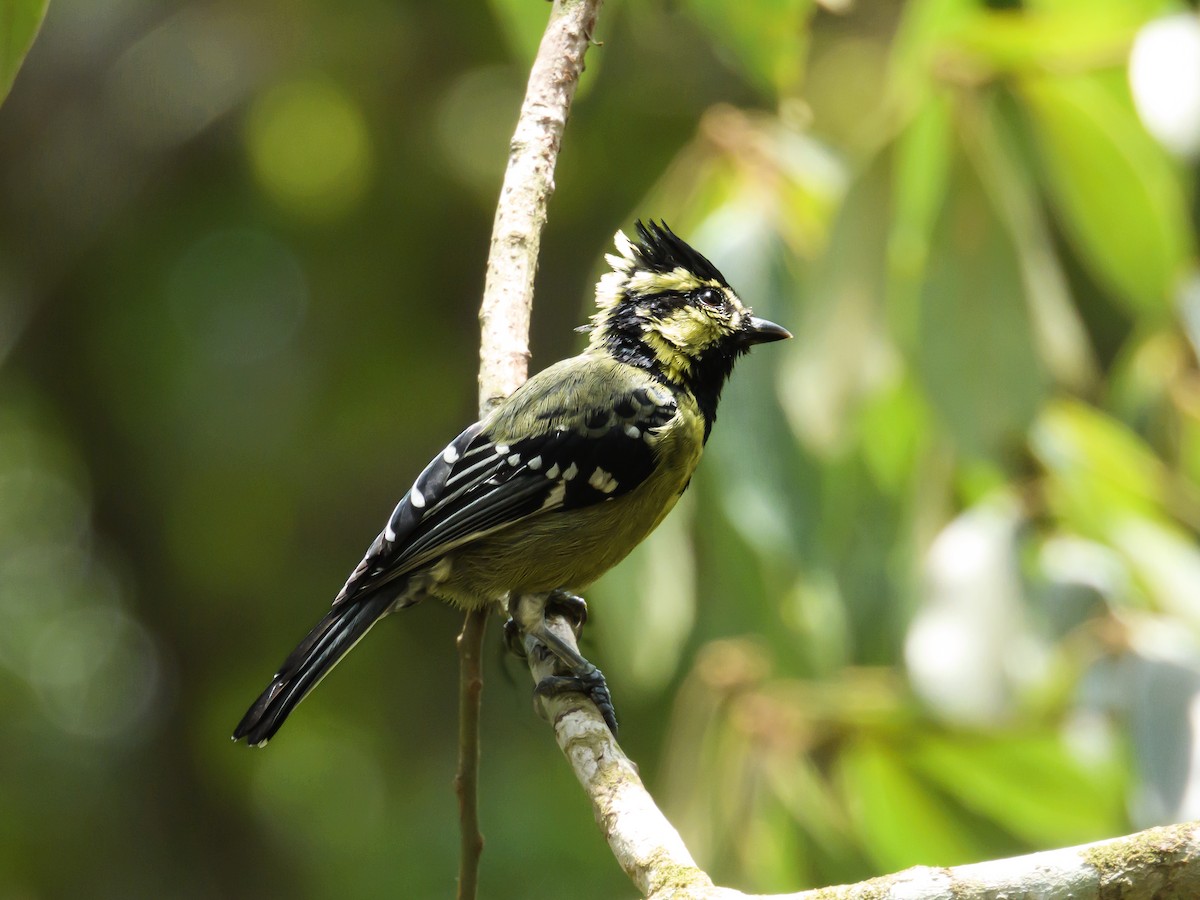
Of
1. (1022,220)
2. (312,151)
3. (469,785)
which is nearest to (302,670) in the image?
(469,785)

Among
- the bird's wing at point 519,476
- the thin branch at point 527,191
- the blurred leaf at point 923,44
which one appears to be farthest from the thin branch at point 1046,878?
the blurred leaf at point 923,44

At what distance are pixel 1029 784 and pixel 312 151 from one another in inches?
210

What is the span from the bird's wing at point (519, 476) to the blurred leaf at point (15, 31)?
1246 mm

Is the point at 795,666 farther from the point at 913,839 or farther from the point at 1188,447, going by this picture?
the point at 1188,447

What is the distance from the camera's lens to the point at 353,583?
9.64 feet

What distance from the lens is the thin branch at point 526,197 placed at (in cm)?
289

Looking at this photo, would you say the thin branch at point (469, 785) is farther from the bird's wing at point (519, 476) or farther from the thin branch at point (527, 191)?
the thin branch at point (527, 191)

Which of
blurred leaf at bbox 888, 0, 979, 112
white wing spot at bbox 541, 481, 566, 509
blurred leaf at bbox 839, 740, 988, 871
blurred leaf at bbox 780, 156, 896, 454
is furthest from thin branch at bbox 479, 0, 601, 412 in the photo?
blurred leaf at bbox 839, 740, 988, 871

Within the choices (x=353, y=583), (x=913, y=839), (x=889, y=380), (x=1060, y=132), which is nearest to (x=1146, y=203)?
(x=1060, y=132)

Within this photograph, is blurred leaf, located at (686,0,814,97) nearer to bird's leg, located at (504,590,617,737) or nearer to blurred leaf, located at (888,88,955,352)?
blurred leaf, located at (888,88,955,352)

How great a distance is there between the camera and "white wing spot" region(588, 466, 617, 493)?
313cm

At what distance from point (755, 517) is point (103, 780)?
19.4ft

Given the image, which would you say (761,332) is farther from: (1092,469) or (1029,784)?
(1029,784)

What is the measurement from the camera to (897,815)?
336 centimetres
